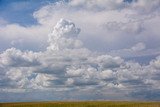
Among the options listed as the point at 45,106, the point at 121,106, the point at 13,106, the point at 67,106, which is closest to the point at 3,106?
the point at 13,106

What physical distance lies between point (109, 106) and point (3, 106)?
32.8m

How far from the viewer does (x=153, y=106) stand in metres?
106

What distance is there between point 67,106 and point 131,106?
19570 mm

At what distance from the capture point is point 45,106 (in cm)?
10344

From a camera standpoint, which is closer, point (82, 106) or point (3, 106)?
point (82, 106)

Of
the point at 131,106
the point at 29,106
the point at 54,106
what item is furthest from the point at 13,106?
the point at 131,106

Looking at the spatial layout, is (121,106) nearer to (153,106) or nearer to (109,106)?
(109,106)

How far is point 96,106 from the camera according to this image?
336 ft

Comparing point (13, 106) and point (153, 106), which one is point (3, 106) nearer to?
point (13, 106)

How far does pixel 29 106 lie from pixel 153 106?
36913mm

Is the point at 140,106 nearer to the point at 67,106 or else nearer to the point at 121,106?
the point at 121,106

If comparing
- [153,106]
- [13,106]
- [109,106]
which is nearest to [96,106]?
[109,106]

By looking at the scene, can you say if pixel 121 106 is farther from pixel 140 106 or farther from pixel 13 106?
pixel 13 106

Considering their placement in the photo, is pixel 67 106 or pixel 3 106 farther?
pixel 3 106
